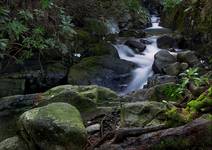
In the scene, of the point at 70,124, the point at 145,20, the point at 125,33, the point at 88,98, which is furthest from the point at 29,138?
the point at 145,20

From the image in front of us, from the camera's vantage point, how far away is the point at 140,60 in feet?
46.4

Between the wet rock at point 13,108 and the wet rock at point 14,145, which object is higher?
the wet rock at point 14,145

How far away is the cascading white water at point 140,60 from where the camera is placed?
12.4 meters

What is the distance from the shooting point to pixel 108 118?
4.92 meters

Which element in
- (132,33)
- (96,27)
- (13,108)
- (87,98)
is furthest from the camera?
(132,33)

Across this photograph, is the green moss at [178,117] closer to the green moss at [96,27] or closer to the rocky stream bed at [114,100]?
the rocky stream bed at [114,100]

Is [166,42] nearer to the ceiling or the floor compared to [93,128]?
nearer to the floor

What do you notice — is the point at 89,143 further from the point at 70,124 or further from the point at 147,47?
the point at 147,47

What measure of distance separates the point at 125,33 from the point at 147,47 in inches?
95.0

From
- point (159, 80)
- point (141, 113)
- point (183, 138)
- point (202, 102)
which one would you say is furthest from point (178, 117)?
point (159, 80)

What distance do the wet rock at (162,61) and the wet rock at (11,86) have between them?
4.18 m

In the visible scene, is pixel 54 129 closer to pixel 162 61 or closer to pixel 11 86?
pixel 11 86

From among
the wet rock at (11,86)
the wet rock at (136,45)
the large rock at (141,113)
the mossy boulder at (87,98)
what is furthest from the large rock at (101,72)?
the large rock at (141,113)

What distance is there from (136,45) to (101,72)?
3243 mm
